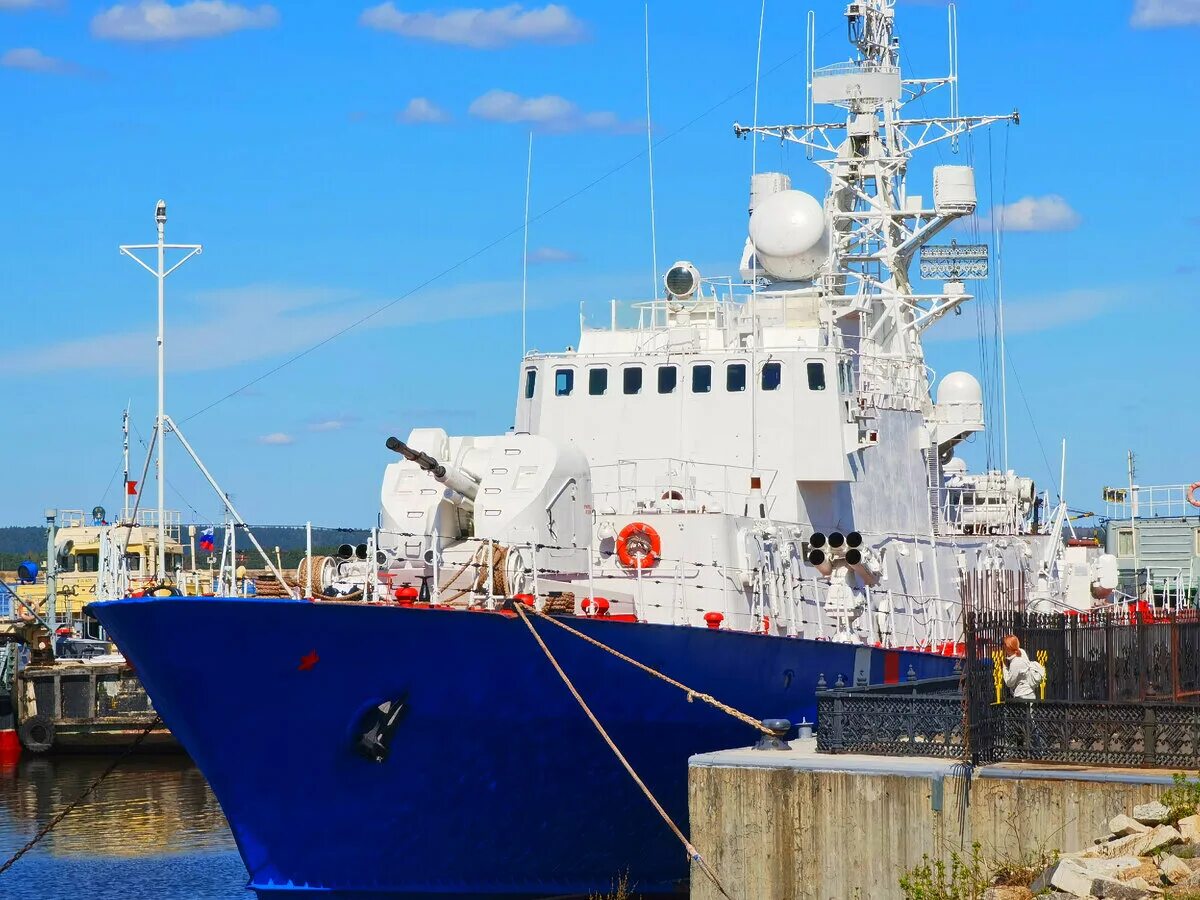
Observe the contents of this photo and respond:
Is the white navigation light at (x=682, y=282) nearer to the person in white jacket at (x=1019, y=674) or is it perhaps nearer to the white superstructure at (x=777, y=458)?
the white superstructure at (x=777, y=458)

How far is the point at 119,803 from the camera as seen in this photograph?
32.6 m

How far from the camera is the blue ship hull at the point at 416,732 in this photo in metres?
19.7

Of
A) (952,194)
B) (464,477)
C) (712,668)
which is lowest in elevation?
(712,668)

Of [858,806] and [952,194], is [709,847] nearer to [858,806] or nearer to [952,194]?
[858,806]

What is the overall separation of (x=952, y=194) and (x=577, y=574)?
12.2 meters

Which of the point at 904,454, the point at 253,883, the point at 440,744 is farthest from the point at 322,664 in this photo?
the point at 904,454

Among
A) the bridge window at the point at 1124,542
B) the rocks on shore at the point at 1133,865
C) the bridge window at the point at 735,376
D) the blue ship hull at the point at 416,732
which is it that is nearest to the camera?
the rocks on shore at the point at 1133,865

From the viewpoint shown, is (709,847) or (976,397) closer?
(709,847)

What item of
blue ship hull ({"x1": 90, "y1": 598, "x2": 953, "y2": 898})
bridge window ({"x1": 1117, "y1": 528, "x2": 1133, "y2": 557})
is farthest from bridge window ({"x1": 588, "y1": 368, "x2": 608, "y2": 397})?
bridge window ({"x1": 1117, "y1": 528, "x2": 1133, "y2": 557})

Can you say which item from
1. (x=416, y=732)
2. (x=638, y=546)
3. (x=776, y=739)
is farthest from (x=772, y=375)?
(x=776, y=739)

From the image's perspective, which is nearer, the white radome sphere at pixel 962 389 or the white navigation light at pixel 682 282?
the white navigation light at pixel 682 282

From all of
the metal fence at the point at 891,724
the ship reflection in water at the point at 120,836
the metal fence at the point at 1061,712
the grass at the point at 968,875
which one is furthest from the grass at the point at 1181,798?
the ship reflection in water at the point at 120,836

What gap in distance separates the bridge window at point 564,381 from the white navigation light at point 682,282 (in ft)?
6.53

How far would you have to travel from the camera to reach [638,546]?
23516 mm
